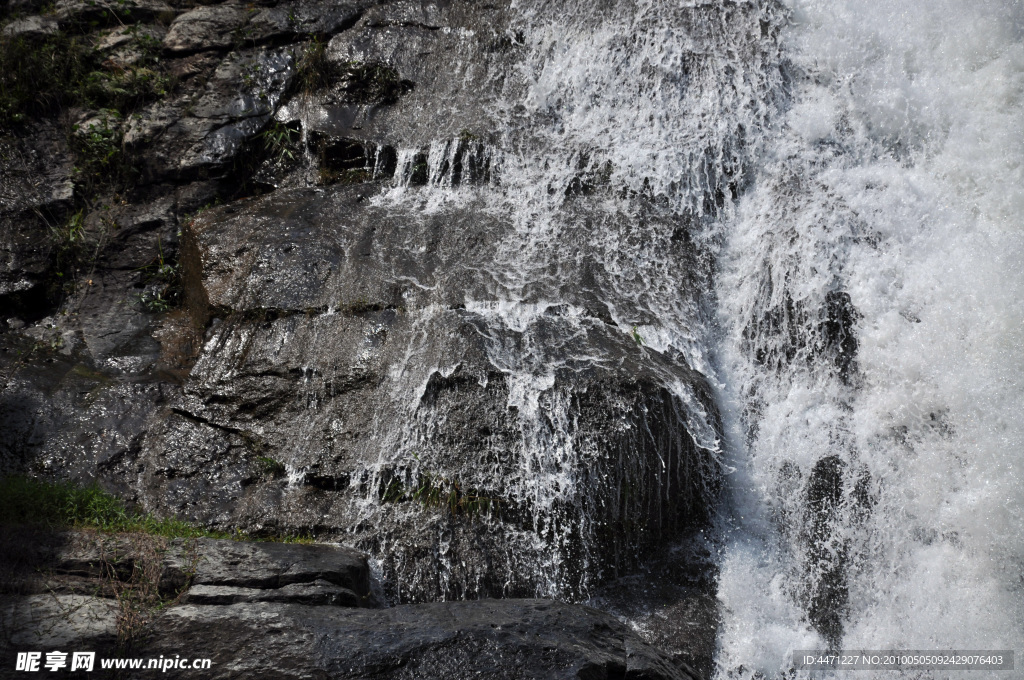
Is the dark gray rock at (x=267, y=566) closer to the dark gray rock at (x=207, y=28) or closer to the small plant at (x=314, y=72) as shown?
the small plant at (x=314, y=72)

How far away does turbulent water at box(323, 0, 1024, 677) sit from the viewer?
5547mm

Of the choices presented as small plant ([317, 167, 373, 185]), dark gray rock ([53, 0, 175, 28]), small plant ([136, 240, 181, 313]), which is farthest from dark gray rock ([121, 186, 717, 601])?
dark gray rock ([53, 0, 175, 28])

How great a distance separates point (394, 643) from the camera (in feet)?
14.1

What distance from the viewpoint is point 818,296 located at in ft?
21.6

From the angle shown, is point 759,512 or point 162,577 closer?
point 162,577

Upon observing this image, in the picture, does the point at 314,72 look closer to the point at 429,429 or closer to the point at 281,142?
the point at 281,142

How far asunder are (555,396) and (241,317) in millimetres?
3013

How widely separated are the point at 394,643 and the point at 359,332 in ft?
9.63

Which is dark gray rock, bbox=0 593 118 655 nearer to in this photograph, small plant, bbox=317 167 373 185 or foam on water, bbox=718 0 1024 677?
foam on water, bbox=718 0 1024 677

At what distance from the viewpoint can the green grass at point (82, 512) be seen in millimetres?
5277

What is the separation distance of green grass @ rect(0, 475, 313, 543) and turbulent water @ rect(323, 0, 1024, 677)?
7.99 feet

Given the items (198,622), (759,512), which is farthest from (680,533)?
(198,622)

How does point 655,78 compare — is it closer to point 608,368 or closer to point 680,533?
point 608,368

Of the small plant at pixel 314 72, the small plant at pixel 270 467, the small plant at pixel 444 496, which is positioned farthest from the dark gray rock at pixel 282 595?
the small plant at pixel 314 72
